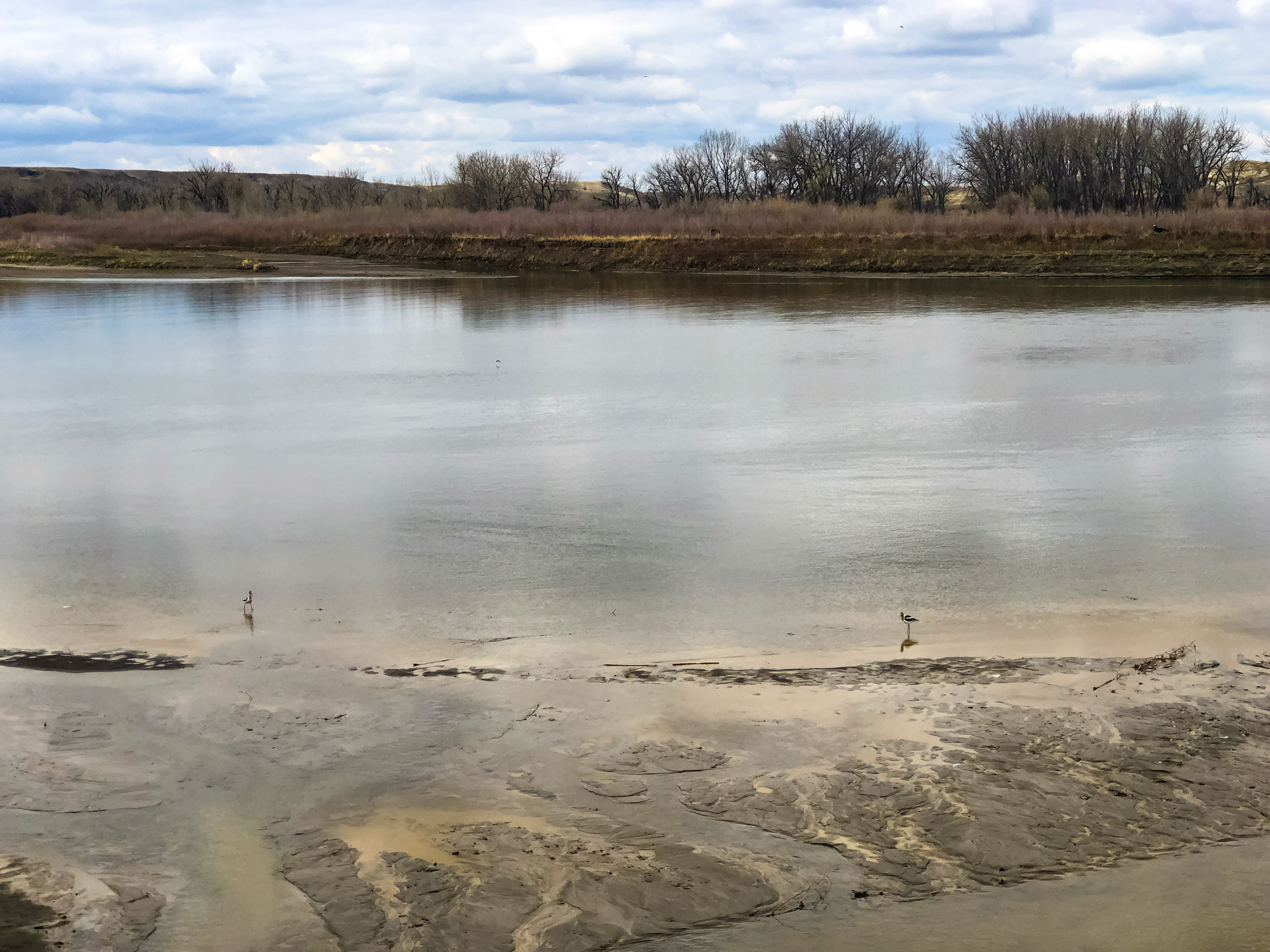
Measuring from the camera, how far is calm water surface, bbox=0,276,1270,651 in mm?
7531

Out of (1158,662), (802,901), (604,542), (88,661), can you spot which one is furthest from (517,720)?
(1158,662)

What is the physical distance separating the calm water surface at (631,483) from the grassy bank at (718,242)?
20258 millimetres

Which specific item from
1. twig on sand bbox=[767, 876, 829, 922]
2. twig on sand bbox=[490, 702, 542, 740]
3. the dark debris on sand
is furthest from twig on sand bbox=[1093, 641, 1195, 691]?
the dark debris on sand

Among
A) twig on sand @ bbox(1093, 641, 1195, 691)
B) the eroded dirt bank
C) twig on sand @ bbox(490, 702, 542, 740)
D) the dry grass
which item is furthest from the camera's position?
the dry grass

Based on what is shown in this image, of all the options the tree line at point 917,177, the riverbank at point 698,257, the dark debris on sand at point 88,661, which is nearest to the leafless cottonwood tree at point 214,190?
the tree line at point 917,177

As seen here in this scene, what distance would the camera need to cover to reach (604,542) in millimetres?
8797

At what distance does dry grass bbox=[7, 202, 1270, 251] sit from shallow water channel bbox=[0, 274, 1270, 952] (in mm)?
26117

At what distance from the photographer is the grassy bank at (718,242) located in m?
40.8

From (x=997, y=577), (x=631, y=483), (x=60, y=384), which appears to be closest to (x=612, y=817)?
(x=997, y=577)

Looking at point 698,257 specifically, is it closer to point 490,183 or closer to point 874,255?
point 874,255

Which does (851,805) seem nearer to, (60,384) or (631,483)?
(631,483)

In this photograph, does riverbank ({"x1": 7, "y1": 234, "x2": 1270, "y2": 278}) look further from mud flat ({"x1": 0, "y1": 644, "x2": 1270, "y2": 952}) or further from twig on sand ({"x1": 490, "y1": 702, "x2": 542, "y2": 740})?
twig on sand ({"x1": 490, "y1": 702, "x2": 542, "y2": 740})

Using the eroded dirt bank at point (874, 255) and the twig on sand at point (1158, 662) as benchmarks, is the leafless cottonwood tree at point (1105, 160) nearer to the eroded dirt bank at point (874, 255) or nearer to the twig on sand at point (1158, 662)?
the eroded dirt bank at point (874, 255)

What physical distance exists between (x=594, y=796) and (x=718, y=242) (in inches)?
1743
